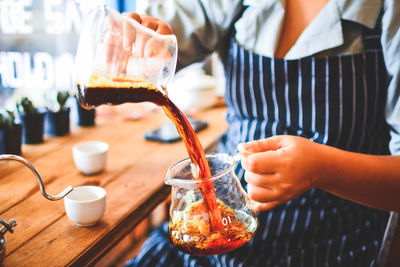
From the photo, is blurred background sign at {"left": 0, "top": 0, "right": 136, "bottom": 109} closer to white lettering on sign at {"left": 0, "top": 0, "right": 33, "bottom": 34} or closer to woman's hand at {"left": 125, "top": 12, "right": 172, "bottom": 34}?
white lettering on sign at {"left": 0, "top": 0, "right": 33, "bottom": 34}

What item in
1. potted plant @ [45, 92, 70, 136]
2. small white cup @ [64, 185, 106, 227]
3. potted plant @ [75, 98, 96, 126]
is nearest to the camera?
small white cup @ [64, 185, 106, 227]

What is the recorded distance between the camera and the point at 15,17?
204 centimetres

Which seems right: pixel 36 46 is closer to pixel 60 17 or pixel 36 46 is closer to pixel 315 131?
pixel 60 17

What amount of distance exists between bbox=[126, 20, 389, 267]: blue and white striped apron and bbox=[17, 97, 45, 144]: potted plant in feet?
2.34

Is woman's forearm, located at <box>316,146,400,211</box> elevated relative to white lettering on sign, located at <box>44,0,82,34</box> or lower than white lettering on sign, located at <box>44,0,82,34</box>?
lower

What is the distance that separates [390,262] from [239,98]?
760mm

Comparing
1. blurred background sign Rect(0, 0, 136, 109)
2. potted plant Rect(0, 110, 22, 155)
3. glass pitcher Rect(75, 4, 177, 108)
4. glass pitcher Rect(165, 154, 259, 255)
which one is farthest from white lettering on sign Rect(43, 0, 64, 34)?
glass pitcher Rect(165, 154, 259, 255)

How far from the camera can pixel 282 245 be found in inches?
44.8

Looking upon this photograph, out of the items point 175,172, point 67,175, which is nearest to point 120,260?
point 67,175

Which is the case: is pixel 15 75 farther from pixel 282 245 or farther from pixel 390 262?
pixel 390 262

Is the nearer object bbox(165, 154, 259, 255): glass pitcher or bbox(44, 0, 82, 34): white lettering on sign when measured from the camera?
bbox(165, 154, 259, 255): glass pitcher

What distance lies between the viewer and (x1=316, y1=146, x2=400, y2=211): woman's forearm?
918 millimetres

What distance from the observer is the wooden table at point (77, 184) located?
33.0 inches

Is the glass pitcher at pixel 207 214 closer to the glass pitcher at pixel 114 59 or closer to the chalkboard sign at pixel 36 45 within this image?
the glass pitcher at pixel 114 59
